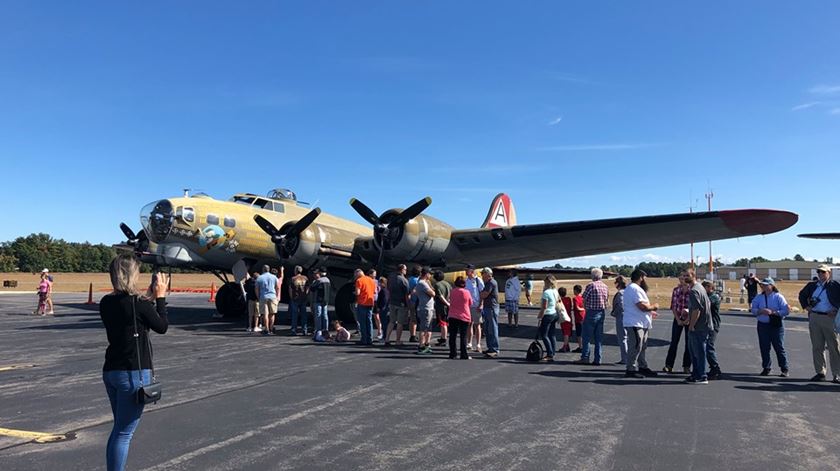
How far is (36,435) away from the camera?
16.9 ft

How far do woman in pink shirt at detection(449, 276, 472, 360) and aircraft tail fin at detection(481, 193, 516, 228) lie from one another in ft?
53.9

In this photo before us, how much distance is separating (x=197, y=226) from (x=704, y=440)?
44.7 feet

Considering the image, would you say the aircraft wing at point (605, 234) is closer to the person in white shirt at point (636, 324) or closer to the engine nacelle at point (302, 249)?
the engine nacelle at point (302, 249)

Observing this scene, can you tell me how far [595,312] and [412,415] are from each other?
529 cm

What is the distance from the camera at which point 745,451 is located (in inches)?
197

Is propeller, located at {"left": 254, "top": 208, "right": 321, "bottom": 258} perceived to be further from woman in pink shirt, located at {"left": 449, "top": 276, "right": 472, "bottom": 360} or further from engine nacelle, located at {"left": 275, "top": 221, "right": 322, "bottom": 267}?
woman in pink shirt, located at {"left": 449, "top": 276, "right": 472, "bottom": 360}

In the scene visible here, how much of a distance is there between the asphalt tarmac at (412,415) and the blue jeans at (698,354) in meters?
0.26

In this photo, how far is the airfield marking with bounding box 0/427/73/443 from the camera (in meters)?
5.03

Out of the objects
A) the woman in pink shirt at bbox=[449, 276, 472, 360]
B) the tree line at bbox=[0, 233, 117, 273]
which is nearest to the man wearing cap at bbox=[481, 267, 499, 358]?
the woman in pink shirt at bbox=[449, 276, 472, 360]

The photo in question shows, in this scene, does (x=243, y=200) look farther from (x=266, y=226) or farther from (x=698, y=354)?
(x=698, y=354)

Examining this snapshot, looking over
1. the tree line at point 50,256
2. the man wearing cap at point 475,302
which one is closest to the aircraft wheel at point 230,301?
the man wearing cap at point 475,302

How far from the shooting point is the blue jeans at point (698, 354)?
839cm

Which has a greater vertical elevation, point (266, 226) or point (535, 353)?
point (266, 226)

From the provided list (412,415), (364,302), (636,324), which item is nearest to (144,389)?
(412,415)
